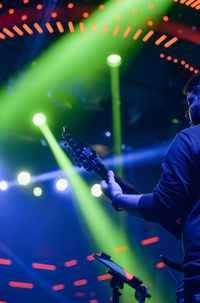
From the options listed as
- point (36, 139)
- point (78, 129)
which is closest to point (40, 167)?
point (36, 139)

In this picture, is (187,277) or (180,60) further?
(180,60)

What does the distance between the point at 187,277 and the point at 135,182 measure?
5533 mm

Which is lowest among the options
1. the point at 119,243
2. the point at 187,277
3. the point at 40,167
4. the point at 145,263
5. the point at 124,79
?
the point at 187,277

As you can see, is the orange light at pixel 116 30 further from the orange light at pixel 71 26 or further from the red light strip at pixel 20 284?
the red light strip at pixel 20 284

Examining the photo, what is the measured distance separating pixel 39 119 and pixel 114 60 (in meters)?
1.68

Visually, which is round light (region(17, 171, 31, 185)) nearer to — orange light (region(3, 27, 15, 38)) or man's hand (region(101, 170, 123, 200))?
orange light (region(3, 27, 15, 38))

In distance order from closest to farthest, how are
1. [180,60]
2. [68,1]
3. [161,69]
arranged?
[68,1] < [180,60] < [161,69]

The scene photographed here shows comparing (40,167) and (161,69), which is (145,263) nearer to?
(40,167)

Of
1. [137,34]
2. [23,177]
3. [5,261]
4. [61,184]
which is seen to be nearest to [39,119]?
[23,177]

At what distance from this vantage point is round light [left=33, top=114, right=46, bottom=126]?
5289 millimetres

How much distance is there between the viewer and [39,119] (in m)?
5.35

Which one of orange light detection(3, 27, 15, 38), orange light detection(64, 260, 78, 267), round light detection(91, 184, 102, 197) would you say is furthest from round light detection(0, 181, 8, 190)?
orange light detection(3, 27, 15, 38)

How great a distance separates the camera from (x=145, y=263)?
6496 millimetres

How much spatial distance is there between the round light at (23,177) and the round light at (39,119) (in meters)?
1.26
